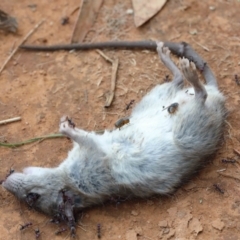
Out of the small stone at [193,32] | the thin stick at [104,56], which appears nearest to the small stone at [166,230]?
the thin stick at [104,56]

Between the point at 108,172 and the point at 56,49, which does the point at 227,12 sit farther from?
the point at 108,172

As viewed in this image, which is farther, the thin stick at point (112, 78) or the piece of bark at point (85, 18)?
the piece of bark at point (85, 18)

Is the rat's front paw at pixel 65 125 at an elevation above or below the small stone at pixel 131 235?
above

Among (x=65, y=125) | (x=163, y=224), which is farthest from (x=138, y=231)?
(x=65, y=125)

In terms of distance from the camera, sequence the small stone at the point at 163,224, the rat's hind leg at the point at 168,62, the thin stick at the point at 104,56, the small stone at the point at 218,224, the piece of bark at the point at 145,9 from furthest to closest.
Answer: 1. the piece of bark at the point at 145,9
2. the thin stick at the point at 104,56
3. the rat's hind leg at the point at 168,62
4. the small stone at the point at 163,224
5. the small stone at the point at 218,224

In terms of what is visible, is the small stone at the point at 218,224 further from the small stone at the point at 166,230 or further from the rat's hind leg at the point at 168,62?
the rat's hind leg at the point at 168,62

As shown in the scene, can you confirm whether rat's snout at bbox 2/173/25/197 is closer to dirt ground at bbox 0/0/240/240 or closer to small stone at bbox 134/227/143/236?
dirt ground at bbox 0/0/240/240

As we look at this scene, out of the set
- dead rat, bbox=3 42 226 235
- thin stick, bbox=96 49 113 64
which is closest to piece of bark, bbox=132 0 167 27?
thin stick, bbox=96 49 113 64
